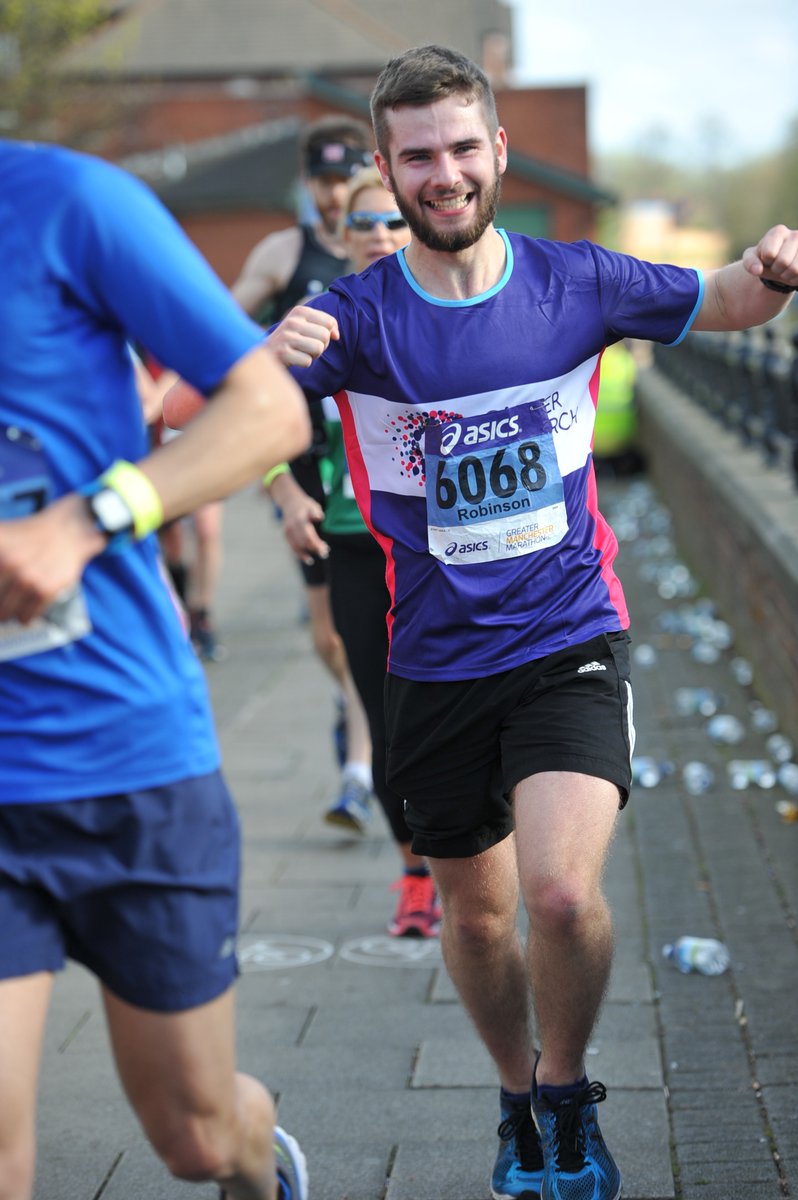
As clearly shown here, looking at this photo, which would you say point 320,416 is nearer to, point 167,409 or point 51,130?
point 167,409

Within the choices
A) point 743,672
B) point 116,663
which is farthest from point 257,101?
point 116,663

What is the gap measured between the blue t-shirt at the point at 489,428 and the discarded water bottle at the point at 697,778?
3465mm

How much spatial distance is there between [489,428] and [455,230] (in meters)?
0.40

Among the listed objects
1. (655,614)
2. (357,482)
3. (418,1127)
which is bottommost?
(655,614)

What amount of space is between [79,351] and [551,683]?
1.30 meters

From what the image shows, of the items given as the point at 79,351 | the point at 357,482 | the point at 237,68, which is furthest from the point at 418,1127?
the point at 237,68

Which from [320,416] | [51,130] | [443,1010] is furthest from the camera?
[51,130]

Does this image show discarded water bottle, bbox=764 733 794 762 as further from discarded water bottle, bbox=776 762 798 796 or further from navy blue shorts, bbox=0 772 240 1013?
navy blue shorts, bbox=0 772 240 1013

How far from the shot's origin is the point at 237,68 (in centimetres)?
5253

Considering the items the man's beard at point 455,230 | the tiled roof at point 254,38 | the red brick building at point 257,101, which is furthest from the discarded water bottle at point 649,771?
the tiled roof at point 254,38

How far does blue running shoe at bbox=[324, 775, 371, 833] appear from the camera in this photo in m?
6.14

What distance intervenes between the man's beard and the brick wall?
350 centimetres

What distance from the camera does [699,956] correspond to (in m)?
4.65

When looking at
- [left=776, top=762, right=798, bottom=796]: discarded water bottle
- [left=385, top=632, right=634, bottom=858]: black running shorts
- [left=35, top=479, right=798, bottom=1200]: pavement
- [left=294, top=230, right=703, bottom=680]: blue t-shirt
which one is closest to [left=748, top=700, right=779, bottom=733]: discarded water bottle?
[left=35, top=479, right=798, bottom=1200]: pavement
